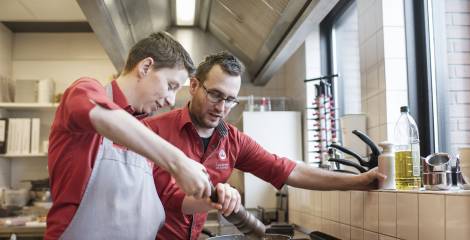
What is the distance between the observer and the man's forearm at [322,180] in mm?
1807

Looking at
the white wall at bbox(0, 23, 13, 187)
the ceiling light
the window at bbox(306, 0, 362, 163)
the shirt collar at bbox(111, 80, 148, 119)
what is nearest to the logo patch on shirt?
the shirt collar at bbox(111, 80, 148, 119)

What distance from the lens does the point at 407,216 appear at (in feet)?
4.77

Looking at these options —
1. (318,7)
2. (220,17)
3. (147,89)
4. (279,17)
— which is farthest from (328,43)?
(147,89)

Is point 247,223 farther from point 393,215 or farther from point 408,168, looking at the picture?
point 408,168

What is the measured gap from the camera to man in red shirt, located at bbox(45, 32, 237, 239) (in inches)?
41.7

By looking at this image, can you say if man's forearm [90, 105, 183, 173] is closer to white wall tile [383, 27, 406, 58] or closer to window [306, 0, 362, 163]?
white wall tile [383, 27, 406, 58]

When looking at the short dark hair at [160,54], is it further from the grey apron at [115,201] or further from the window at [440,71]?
the window at [440,71]

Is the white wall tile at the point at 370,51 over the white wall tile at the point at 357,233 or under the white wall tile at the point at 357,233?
over

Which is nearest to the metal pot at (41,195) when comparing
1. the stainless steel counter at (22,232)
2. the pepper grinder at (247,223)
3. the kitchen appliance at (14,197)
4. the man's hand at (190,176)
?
the kitchen appliance at (14,197)

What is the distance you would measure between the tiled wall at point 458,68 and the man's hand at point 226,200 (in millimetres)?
1178

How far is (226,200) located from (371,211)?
70cm

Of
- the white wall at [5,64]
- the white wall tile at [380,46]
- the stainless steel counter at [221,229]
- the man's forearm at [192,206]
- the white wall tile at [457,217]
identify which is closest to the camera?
the white wall tile at [457,217]

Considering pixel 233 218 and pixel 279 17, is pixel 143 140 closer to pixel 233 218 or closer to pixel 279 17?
pixel 233 218

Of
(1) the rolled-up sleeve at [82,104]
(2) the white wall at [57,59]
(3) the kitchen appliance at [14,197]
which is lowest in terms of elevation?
(3) the kitchen appliance at [14,197]
